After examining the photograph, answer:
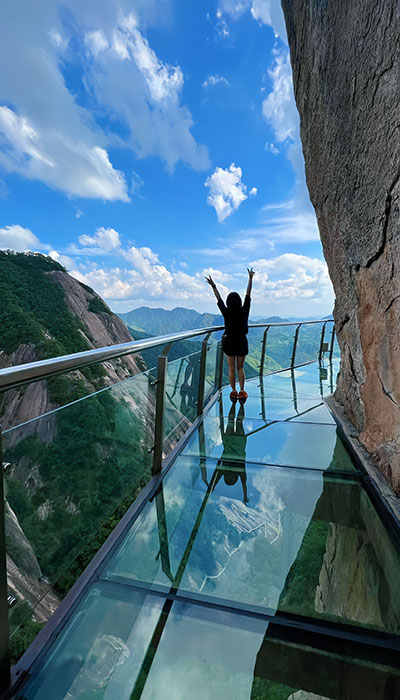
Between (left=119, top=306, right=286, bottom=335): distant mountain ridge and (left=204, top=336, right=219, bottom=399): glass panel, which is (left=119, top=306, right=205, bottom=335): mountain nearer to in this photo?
(left=119, top=306, right=286, bottom=335): distant mountain ridge

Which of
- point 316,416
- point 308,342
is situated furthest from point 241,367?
point 308,342

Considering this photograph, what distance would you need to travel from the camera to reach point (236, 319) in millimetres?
4543

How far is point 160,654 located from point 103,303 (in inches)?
1727

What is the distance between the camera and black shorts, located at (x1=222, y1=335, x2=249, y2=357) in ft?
15.2

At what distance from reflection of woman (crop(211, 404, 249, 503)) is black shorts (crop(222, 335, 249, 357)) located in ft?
4.12

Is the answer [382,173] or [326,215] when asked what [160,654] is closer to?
[382,173]

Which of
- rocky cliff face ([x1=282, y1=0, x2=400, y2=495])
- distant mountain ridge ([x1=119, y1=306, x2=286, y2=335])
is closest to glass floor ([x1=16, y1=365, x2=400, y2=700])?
rocky cliff face ([x1=282, y1=0, x2=400, y2=495])

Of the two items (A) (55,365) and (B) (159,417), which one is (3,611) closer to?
(A) (55,365)

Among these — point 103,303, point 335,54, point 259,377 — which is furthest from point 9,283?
point 335,54

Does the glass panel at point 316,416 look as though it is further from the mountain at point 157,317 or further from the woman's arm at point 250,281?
the mountain at point 157,317

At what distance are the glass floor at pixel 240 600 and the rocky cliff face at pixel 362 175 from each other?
0.61 metres

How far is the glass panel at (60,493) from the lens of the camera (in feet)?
3.56

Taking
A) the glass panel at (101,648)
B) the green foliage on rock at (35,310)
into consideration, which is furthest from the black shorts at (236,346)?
the green foliage on rock at (35,310)

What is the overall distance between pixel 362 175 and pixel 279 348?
4656 millimetres
